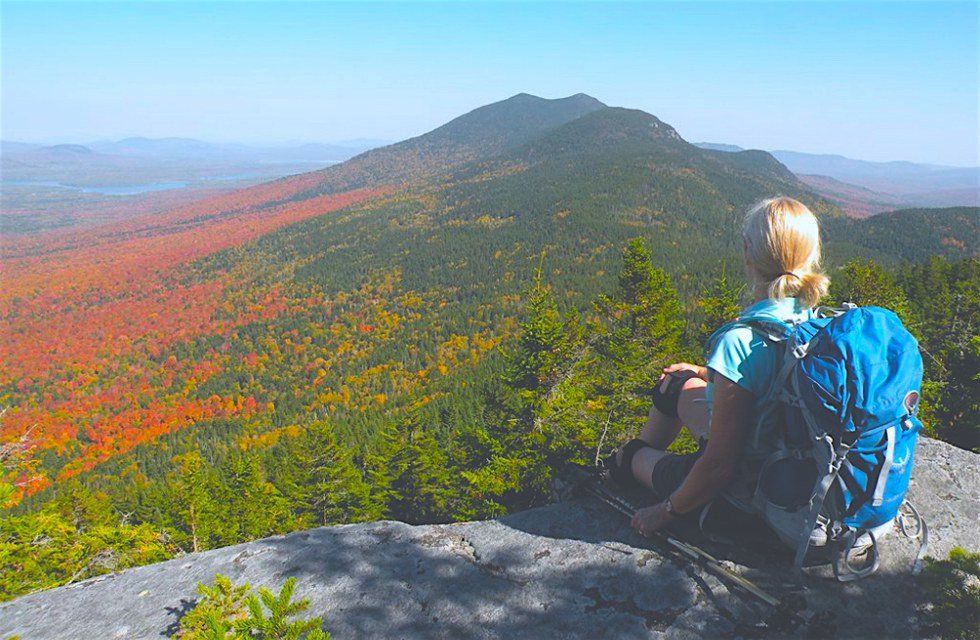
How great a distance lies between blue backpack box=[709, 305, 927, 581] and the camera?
8.86 feet

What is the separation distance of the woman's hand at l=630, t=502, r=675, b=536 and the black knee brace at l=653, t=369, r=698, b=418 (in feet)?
2.99

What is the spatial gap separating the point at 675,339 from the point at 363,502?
1901cm

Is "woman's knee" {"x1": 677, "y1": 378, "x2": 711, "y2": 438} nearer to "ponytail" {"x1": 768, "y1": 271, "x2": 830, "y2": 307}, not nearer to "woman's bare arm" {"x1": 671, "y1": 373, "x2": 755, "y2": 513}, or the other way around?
"woman's bare arm" {"x1": 671, "y1": 373, "x2": 755, "y2": 513}

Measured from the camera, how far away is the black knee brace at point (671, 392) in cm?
435

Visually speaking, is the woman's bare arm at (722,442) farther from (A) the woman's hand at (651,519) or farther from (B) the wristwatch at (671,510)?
(A) the woman's hand at (651,519)

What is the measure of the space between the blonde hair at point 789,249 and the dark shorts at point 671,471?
54.2 inches

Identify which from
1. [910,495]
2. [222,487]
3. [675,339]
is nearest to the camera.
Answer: [910,495]

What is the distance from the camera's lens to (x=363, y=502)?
2686cm

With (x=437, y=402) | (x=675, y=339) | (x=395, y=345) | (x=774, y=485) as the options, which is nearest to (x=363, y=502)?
(x=675, y=339)

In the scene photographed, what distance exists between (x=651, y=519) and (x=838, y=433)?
5.03 ft

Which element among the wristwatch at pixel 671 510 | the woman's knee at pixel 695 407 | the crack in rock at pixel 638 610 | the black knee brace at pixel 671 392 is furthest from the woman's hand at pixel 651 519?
the black knee brace at pixel 671 392

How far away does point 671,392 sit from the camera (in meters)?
4.41

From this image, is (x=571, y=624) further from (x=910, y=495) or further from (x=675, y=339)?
(x=675, y=339)

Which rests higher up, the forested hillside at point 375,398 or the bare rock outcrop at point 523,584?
the bare rock outcrop at point 523,584
